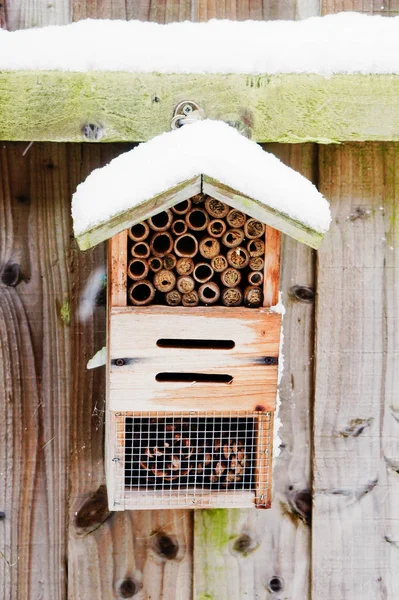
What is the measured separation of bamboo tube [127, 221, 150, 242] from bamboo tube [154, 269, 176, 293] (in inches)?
2.8

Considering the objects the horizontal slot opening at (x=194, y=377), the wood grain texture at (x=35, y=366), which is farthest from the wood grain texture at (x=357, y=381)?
the wood grain texture at (x=35, y=366)

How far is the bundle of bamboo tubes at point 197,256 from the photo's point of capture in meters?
1.34

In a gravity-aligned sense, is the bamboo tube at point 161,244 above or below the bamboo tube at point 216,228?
below

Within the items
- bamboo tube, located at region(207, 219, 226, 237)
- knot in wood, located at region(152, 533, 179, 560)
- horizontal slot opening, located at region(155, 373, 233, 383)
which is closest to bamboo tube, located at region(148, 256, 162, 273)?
bamboo tube, located at region(207, 219, 226, 237)

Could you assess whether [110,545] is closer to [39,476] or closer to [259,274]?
[39,476]

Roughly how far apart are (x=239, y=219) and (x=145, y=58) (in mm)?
378

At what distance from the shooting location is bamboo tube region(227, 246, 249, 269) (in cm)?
136

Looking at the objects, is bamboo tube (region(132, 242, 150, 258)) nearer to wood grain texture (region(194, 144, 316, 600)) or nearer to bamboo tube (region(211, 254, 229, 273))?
bamboo tube (region(211, 254, 229, 273))

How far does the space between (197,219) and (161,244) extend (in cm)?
8

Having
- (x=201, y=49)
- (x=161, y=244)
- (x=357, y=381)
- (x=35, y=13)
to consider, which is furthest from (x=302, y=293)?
(x=35, y=13)

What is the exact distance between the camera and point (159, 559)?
1.74m

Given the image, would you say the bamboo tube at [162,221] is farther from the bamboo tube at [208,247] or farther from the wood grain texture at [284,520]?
the wood grain texture at [284,520]

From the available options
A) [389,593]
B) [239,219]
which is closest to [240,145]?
[239,219]

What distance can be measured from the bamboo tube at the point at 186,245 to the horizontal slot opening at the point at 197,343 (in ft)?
0.54
